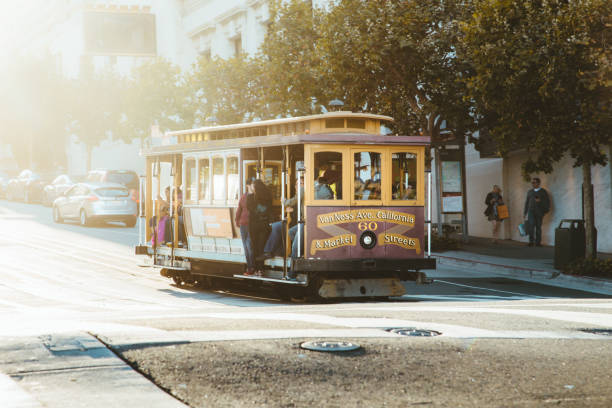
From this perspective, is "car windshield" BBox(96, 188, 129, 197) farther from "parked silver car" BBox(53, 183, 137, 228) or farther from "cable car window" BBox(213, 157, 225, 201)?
"cable car window" BBox(213, 157, 225, 201)

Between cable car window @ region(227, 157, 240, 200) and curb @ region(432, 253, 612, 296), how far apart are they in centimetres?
707

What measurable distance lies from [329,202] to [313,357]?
5.80 m

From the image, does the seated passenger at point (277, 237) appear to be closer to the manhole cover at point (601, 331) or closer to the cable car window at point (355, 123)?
the cable car window at point (355, 123)

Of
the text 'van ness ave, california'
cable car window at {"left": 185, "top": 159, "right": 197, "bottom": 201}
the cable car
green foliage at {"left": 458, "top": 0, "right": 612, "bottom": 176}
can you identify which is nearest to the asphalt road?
the cable car

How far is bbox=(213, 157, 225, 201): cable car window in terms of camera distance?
1405 cm

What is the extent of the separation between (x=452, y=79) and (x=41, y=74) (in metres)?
41.4

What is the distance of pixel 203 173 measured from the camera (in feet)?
47.6

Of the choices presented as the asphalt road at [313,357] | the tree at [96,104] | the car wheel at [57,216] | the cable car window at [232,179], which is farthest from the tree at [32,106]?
the asphalt road at [313,357]

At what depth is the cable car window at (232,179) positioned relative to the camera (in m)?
13.7

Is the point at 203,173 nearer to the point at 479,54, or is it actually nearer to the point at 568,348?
the point at 479,54

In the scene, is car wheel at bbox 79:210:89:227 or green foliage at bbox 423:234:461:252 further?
car wheel at bbox 79:210:89:227

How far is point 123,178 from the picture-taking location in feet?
108

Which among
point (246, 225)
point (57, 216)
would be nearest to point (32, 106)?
point (57, 216)

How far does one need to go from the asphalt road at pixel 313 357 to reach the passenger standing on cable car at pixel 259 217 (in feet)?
8.38
